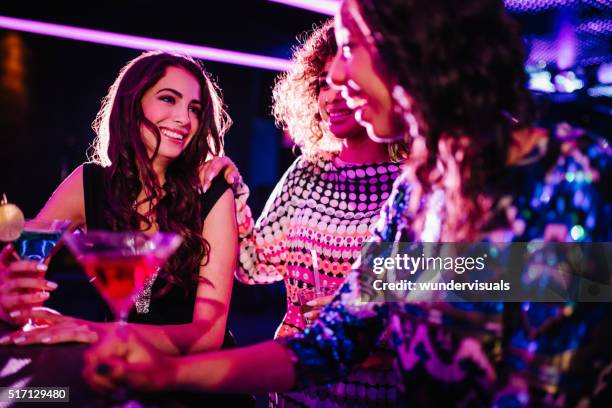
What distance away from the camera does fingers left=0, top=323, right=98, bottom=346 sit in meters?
1.67

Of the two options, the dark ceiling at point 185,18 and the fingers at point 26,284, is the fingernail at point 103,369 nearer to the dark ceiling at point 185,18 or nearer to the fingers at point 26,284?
the fingers at point 26,284

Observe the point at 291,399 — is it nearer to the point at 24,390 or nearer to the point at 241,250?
the point at 241,250

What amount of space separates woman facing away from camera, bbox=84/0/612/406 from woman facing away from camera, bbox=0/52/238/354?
0.97m

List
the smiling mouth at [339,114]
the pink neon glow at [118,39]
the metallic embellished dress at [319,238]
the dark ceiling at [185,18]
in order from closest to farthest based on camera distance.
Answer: the metallic embellished dress at [319,238] → the smiling mouth at [339,114] → the dark ceiling at [185,18] → the pink neon glow at [118,39]

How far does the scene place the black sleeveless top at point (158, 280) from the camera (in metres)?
2.23

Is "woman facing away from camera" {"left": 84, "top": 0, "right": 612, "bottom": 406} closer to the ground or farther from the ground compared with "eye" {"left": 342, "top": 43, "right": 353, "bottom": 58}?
closer to the ground

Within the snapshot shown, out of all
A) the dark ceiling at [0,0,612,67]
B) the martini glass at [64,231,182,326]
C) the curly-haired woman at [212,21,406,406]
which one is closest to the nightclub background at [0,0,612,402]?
the dark ceiling at [0,0,612,67]

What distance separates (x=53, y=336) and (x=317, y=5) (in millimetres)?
4211

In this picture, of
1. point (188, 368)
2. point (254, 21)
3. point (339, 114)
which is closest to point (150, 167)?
point (339, 114)

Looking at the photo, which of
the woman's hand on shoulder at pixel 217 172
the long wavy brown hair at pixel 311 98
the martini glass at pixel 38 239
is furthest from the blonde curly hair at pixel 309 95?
the martini glass at pixel 38 239

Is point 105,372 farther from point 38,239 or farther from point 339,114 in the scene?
point 339,114

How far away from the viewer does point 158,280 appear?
2271 mm

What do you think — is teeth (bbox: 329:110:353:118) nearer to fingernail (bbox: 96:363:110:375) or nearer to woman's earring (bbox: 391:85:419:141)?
woman's earring (bbox: 391:85:419:141)

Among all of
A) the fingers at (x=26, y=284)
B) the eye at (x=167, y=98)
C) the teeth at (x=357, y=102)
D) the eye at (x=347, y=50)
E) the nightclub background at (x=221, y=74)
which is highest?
the nightclub background at (x=221, y=74)
